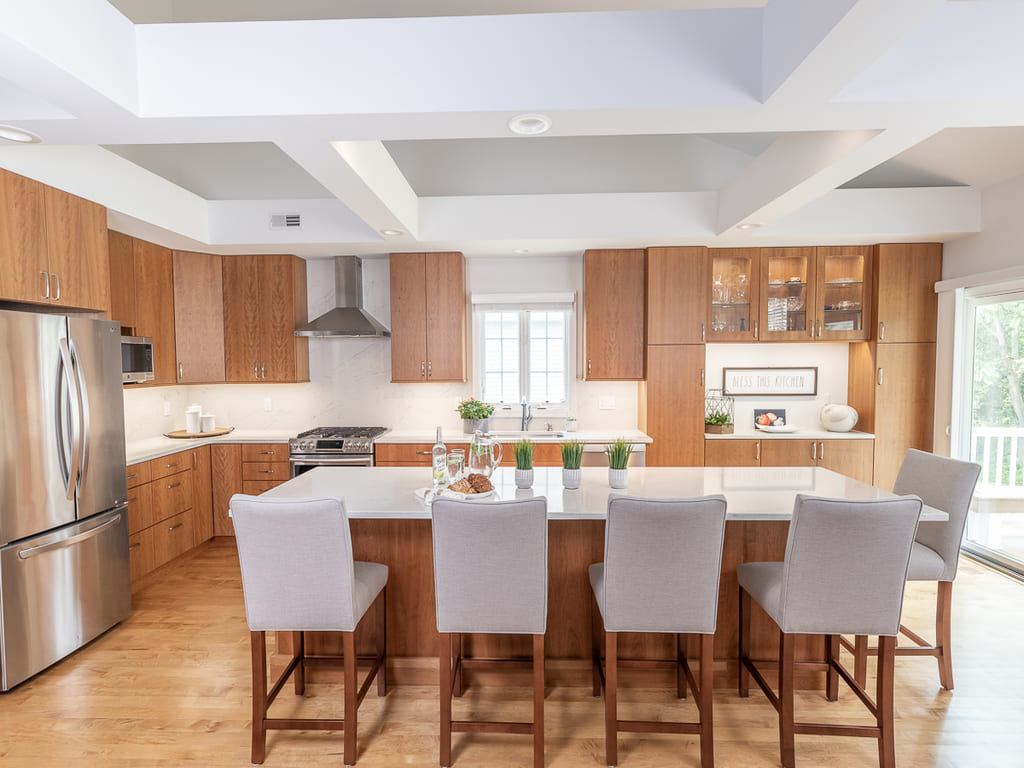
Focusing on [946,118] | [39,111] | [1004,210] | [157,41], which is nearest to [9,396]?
[39,111]

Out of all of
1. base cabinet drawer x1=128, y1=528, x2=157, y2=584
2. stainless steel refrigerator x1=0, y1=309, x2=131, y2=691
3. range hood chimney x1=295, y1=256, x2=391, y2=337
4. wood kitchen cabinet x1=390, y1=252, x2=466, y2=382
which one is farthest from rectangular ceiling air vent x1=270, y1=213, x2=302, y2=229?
base cabinet drawer x1=128, y1=528, x2=157, y2=584

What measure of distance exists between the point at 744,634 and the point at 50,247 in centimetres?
387

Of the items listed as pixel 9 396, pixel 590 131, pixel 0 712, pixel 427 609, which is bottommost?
pixel 0 712

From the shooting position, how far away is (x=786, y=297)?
4590 mm

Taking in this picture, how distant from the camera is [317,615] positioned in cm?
202

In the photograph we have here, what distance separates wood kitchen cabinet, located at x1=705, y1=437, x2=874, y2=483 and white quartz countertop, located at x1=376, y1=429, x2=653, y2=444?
2.11 ft

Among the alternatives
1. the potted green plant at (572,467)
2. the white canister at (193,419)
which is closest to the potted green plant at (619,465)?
the potted green plant at (572,467)

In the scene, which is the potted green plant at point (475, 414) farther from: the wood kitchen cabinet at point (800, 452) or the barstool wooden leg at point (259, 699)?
the barstool wooden leg at point (259, 699)

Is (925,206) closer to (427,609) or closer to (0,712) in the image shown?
(427,609)

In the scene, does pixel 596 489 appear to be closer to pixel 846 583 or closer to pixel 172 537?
pixel 846 583

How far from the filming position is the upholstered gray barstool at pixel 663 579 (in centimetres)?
189

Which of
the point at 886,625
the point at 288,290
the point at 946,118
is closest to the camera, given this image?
the point at 886,625

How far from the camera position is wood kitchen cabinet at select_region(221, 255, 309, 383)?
4.65 metres

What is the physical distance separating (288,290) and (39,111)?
262 centimetres
